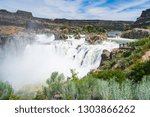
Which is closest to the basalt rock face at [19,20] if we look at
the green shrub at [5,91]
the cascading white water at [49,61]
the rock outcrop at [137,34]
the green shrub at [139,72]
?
the rock outcrop at [137,34]

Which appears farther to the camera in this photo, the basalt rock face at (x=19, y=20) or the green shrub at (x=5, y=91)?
the basalt rock face at (x=19, y=20)

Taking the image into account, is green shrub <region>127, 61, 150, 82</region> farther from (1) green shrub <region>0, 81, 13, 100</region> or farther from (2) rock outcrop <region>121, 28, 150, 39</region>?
(2) rock outcrop <region>121, 28, 150, 39</region>

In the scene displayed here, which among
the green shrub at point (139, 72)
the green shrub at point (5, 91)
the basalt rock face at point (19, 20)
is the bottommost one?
the basalt rock face at point (19, 20)

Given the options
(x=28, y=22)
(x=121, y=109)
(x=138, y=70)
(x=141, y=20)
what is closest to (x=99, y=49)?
(x=138, y=70)

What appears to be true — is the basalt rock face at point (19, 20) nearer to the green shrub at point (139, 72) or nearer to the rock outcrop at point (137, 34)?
the rock outcrop at point (137, 34)

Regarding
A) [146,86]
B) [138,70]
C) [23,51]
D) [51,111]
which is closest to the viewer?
[51,111]

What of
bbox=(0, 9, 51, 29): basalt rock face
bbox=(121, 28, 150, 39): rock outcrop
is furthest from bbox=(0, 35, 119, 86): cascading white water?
bbox=(0, 9, 51, 29): basalt rock face

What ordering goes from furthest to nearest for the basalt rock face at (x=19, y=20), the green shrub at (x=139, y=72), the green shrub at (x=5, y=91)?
the basalt rock face at (x=19, y=20), the green shrub at (x=139, y=72), the green shrub at (x=5, y=91)

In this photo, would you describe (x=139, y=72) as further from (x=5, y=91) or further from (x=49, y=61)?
(x=49, y=61)

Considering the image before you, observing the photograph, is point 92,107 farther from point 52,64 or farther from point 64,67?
point 52,64
